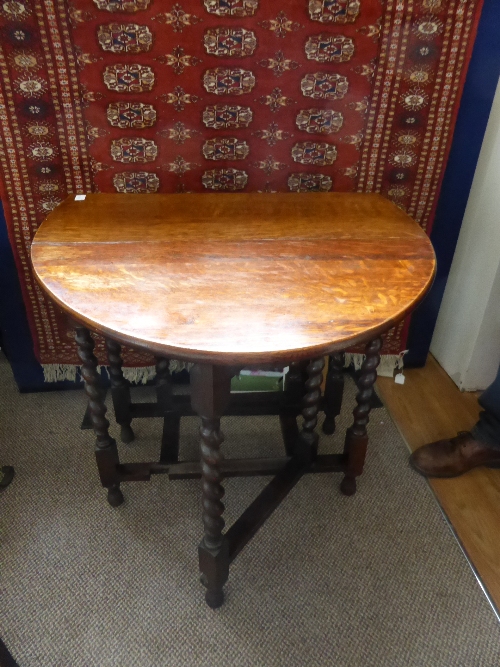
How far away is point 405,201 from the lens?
1.58 m

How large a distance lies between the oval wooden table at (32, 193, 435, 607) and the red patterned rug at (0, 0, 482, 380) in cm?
16

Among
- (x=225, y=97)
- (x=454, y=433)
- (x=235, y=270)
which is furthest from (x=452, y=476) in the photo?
(x=225, y=97)

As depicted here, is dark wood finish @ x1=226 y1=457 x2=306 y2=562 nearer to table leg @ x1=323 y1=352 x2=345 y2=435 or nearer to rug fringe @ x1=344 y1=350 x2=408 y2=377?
table leg @ x1=323 y1=352 x2=345 y2=435

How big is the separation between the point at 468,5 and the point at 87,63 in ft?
3.12

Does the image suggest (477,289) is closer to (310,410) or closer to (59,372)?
(310,410)

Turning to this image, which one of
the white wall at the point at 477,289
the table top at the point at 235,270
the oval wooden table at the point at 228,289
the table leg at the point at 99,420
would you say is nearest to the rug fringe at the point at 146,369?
the white wall at the point at 477,289

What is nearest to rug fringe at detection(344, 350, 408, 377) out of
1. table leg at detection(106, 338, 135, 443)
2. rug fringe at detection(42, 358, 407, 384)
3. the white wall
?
rug fringe at detection(42, 358, 407, 384)

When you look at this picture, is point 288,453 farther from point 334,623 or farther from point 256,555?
point 334,623

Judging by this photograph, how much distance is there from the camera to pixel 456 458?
1.53m

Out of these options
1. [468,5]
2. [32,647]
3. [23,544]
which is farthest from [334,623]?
[468,5]

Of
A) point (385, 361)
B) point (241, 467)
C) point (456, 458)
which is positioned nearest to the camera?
point (241, 467)

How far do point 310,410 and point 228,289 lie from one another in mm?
487

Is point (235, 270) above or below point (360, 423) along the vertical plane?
above

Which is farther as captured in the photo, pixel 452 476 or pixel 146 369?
pixel 146 369
